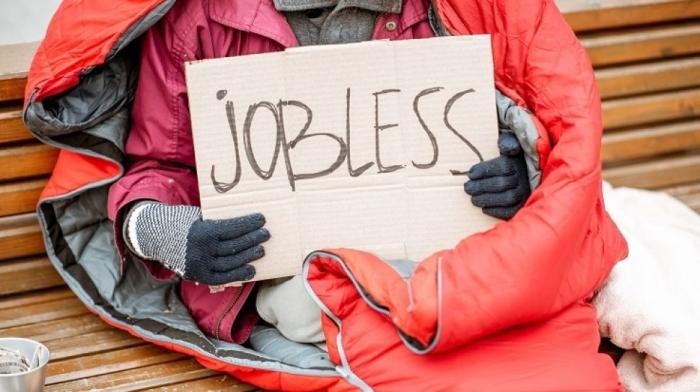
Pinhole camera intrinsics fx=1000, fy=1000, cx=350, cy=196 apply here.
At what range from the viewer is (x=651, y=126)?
2.53m

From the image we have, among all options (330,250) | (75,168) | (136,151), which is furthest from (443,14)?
(75,168)

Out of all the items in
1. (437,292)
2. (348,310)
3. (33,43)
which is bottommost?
(348,310)

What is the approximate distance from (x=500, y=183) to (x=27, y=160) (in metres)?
0.95

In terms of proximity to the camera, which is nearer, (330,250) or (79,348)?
(330,250)

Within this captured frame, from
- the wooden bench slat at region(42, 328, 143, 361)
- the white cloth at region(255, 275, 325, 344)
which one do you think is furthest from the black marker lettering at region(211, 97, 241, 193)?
the wooden bench slat at region(42, 328, 143, 361)

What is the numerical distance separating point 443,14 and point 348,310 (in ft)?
1.87

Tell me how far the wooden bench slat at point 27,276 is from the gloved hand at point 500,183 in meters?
0.91

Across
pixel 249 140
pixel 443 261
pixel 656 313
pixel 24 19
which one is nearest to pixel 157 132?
pixel 249 140

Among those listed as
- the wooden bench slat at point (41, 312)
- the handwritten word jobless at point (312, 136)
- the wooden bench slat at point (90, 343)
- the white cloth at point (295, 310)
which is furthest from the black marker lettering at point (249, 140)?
the wooden bench slat at point (41, 312)

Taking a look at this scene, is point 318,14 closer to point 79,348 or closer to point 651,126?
point 79,348

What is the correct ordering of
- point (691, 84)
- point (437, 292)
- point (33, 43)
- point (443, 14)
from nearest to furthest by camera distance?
1. point (437, 292)
2. point (443, 14)
3. point (33, 43)
4. point (691, 84)

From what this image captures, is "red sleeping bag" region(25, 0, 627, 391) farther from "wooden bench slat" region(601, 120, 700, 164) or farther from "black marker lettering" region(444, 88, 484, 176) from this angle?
"wooden bench slat" region(601, 120, 700, 164)

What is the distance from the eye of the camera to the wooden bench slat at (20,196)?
2014mm

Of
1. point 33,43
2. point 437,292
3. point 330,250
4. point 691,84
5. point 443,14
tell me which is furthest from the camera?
point 691,84
